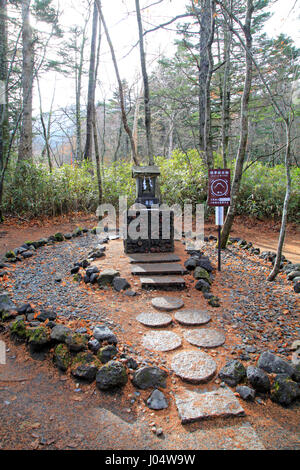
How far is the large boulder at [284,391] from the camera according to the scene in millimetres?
1818

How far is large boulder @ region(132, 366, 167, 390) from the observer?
1930mm

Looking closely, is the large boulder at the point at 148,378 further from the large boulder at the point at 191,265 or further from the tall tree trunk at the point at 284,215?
the tall tree trunk at the point at 284,215

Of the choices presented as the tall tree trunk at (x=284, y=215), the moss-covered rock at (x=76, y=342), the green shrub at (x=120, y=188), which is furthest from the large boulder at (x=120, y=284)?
the green shrub at (x=120, y=188)

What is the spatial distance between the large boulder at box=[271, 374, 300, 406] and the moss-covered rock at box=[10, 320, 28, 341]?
1903 millimetres


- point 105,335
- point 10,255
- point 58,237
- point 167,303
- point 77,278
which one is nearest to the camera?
point 105,335

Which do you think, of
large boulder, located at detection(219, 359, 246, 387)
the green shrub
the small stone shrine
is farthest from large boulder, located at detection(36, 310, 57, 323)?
the green shrub

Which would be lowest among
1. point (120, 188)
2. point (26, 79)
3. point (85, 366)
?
point (85, 366)

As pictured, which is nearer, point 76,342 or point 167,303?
point 76,342

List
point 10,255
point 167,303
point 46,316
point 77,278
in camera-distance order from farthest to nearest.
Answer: point 10,255 → point 77,278 → point 167,303 → point 46,316

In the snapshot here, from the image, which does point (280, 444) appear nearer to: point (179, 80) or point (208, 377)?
point (208, 377)

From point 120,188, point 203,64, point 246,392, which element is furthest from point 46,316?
point 203,64

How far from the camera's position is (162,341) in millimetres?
2434

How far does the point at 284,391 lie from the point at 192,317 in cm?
111

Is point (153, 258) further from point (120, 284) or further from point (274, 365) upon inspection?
point (274, 365)
